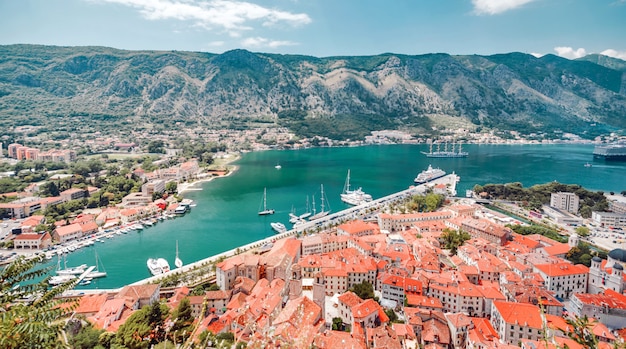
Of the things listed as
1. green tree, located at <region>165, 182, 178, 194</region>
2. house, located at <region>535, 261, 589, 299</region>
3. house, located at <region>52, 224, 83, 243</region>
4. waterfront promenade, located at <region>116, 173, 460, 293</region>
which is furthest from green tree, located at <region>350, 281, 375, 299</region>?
green tree, located at <region>165, 182, 178, 194</region>

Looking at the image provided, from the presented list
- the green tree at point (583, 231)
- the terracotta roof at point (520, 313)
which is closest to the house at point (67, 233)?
the terracotta roof at point (520, 313)

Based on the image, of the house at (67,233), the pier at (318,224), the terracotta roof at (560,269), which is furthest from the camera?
the house at (67,233)

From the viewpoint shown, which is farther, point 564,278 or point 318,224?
point 318,224

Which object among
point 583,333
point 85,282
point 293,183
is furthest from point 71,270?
point 293,183

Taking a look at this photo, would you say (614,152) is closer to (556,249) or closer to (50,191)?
(556,249)

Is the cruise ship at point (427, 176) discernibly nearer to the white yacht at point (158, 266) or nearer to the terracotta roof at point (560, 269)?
the terracotta roof at point (560, 269)
